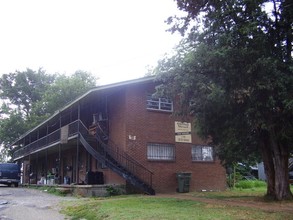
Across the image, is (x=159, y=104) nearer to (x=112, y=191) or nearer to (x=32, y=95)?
(x=112, y=191)

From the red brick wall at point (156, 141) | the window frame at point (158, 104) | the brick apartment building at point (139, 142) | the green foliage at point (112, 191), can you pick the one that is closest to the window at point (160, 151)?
the brick apartment building at point (139, 142)

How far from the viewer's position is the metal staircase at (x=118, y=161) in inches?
757

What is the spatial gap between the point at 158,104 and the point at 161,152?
115 inches

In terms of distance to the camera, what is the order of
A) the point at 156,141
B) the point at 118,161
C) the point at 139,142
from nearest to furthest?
the point at 118,161 < the point at 139,142 < the point at 156,141

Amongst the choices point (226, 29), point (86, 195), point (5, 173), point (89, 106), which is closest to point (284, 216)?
point (226, 29)

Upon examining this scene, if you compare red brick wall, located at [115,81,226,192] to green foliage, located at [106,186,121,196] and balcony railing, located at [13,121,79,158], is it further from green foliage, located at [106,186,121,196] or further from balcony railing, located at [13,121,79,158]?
balcony railing, located at [13,121,79,158]

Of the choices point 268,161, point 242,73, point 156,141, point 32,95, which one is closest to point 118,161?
point 156,141

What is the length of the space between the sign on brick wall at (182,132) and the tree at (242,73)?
24.7ft

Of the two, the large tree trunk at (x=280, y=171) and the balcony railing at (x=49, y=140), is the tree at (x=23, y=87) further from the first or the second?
the large tree trunk at (x=280, y=171)

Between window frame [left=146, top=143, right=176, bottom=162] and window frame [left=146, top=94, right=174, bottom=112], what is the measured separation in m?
2.18

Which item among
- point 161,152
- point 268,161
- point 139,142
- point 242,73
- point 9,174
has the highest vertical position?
point 242,73

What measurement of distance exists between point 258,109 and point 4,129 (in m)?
45.0

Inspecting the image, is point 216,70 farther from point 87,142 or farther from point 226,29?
point 87,142

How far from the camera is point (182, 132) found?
2317 centimetres
